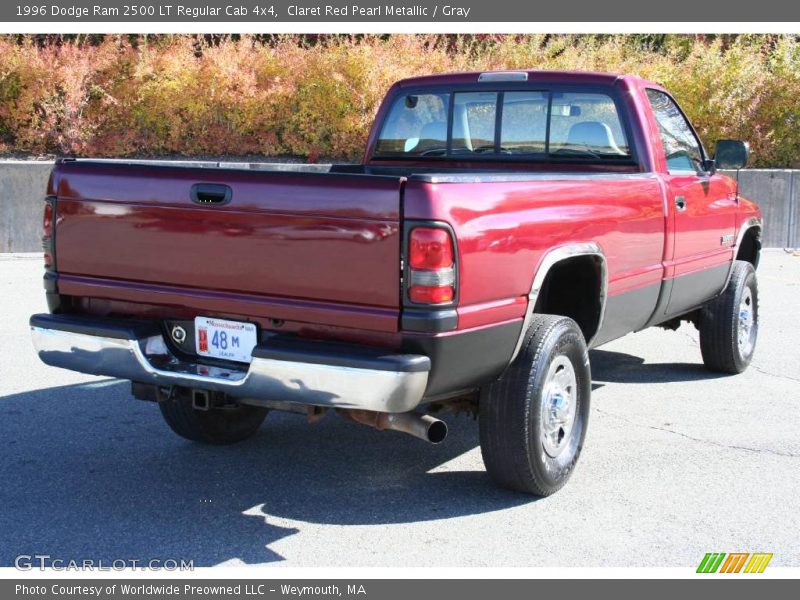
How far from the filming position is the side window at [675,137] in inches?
236

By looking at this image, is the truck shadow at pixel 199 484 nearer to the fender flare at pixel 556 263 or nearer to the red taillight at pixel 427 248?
the fender flare at pixel 556 263

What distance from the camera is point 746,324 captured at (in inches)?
290

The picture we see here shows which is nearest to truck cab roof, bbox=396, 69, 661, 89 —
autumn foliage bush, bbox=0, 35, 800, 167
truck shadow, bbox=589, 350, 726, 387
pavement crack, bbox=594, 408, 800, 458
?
pavement crack, bbox=594, 408, 800, 458

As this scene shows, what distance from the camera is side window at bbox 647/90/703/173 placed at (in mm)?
6000

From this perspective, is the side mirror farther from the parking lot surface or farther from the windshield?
the parking lot surface

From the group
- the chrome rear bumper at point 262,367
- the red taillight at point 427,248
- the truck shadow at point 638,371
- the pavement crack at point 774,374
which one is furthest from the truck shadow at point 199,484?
the pavement crack at point 774,374

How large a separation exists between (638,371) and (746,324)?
85 centimetres

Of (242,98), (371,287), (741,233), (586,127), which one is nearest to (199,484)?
(371,287)

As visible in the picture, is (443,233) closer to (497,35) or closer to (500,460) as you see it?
(500,460)

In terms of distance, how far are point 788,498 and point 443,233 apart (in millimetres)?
2223

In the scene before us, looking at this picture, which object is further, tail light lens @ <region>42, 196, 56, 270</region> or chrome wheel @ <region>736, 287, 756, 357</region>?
chrome wheel @ <region>736, 287, 756, 357</region>

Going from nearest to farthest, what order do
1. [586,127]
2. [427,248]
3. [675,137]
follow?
[427,248] → [586,127] → [675,137]

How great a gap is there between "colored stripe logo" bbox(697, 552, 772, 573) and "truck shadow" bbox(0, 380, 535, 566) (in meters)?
0.92

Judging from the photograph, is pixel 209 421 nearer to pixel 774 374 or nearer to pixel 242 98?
pixel 774 374
